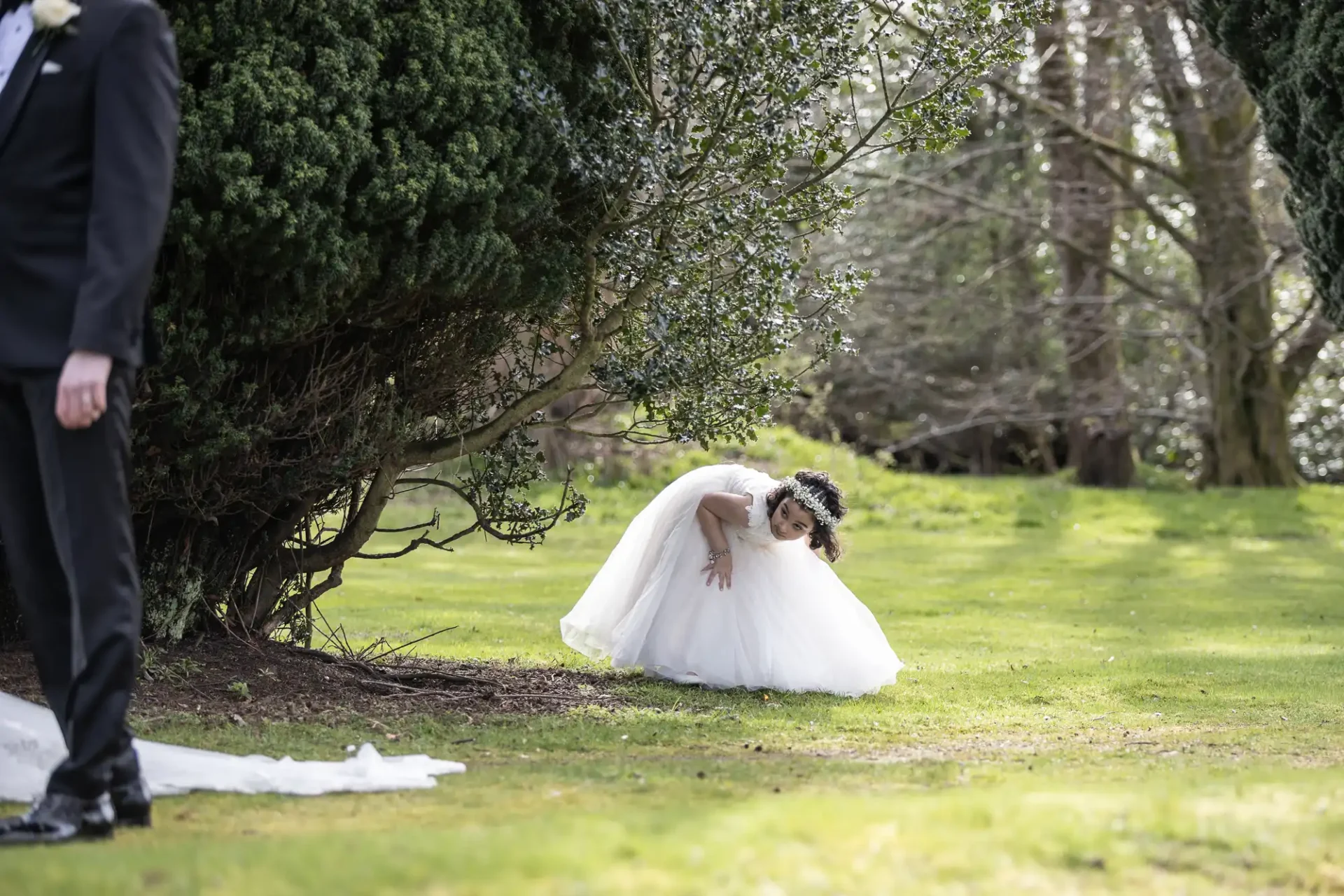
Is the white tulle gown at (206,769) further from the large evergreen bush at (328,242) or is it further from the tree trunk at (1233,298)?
the tree trunk at (1233,298)

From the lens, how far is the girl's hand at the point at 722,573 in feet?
28.4

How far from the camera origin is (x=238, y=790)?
487cm

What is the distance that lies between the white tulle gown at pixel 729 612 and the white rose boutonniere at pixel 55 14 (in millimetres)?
5179

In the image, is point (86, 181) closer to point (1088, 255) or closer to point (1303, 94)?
point (1303, 94)

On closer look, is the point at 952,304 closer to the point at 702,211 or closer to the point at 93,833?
the point at 702,211

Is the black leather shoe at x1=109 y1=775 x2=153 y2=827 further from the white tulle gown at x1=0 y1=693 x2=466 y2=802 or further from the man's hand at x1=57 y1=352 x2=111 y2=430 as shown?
the man's hand at x1=57 y1=352 x2=111 y2=430

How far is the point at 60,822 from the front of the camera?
3941mm

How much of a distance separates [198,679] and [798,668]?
326 centimetres

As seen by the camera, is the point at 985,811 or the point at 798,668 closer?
the point at 985,811

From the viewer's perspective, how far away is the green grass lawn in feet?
11.2

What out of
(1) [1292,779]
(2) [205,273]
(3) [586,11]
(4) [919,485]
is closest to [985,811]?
(1) [1292,779]

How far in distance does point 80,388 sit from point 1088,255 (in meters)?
21.0

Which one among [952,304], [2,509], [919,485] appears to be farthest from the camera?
[952,304]

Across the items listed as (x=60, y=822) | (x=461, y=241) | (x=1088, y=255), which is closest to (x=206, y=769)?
(x=60, y=822)
